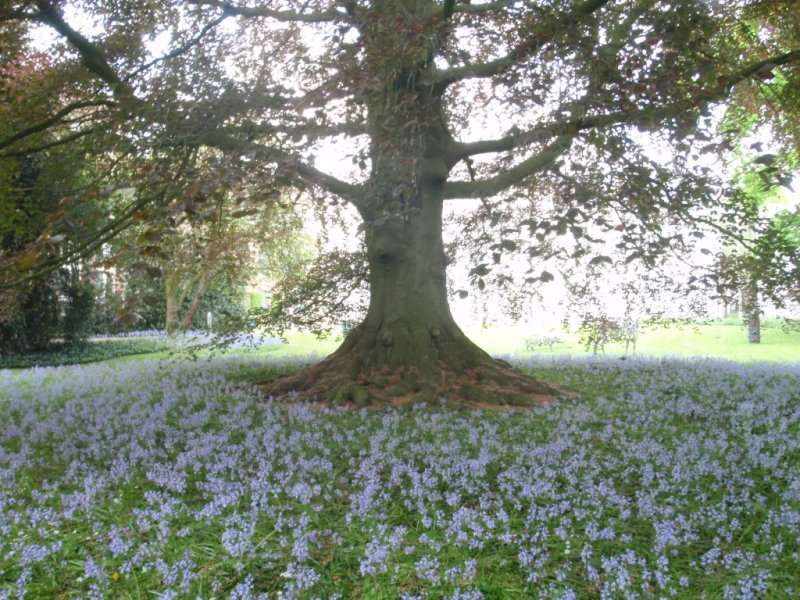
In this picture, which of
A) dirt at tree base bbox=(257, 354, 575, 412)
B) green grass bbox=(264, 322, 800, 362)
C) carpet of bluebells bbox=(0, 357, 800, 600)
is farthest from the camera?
green grass bbox=(264, 322, 800, 362)

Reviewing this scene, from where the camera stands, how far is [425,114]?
5949 millimetres

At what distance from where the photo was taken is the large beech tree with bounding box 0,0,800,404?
13.9ft

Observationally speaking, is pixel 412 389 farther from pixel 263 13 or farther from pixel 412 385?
pixel 263 13

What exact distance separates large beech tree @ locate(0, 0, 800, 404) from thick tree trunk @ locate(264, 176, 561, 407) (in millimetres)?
25

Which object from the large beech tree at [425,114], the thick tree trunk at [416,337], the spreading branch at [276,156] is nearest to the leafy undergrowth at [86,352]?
the large beech tree at [425,114]

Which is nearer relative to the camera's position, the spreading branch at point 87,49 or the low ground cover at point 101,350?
the spreading branch at point 87,49

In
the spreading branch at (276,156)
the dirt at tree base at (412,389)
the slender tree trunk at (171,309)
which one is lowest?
the dirt at tree base at (412,389)

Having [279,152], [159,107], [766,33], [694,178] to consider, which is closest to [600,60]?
[694,178]

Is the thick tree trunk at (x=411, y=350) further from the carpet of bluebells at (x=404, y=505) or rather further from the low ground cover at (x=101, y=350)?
the low ground cover at (x=101, y=350)

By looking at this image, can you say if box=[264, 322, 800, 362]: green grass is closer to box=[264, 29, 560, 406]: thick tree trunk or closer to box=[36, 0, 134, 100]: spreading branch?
box=[264, 29, 560, 406]: thick tree trunk

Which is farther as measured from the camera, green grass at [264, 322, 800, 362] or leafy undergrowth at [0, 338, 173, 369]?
green grass at [264, 322, 800, 362]

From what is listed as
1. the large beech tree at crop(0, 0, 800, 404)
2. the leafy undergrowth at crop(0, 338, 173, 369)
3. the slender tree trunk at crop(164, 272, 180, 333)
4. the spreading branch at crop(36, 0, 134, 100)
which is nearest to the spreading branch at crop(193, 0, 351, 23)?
the large beech tree at crop(0, 0, 800, 404)

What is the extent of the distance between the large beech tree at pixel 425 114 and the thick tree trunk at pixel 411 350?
3 cm

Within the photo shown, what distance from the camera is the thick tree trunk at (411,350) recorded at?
7.15 meters
